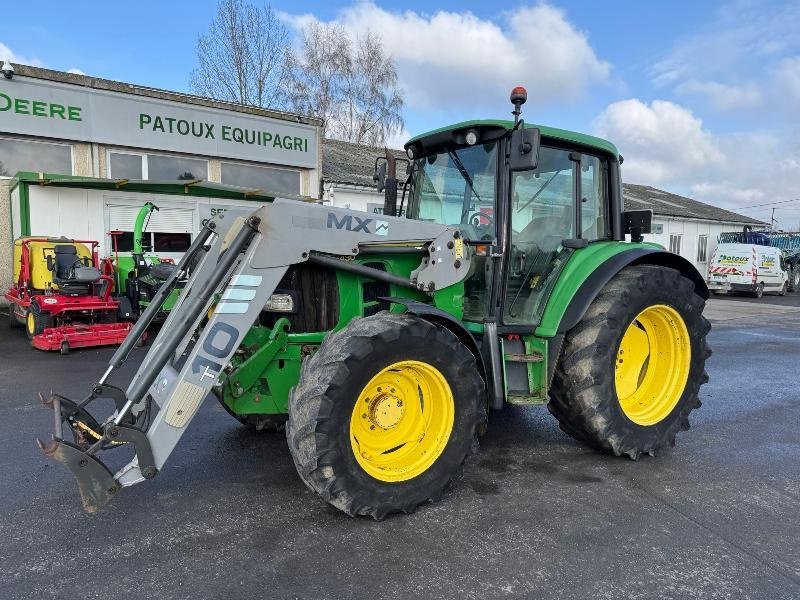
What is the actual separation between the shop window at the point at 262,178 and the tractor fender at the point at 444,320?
12121 millimetres

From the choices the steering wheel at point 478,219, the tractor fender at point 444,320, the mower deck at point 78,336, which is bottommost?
the mower deck at point 78,336

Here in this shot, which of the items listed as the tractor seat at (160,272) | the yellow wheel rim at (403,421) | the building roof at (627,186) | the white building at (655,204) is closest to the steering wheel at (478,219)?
the yellow wheel rim at (403,421)

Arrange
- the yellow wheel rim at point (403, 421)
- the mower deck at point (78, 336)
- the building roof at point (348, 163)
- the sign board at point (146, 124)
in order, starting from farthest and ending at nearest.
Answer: the building roof at point (348, 163)
the sign board at point (146, 124)
the mower deck at point (78, 336)
the yellow wheel rim at point (403, 421)

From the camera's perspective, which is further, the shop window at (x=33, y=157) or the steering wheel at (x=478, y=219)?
the shop window at (x=33, y=157)

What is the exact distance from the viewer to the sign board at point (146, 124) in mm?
12000

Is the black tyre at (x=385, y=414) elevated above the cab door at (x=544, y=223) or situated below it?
below

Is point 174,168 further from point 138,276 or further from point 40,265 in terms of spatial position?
point 40,265

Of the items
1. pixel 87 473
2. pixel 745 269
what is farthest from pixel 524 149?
pixel 745 269

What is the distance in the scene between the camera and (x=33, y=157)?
1234 centimetres

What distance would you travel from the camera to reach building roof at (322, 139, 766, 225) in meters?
17.5

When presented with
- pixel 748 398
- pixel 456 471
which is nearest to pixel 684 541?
pixel 456 471

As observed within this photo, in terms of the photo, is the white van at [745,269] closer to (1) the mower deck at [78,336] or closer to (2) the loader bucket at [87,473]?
(1) the mower deck at [78,336]

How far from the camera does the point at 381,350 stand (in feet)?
10.3

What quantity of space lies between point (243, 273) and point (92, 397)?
4.47 ft
